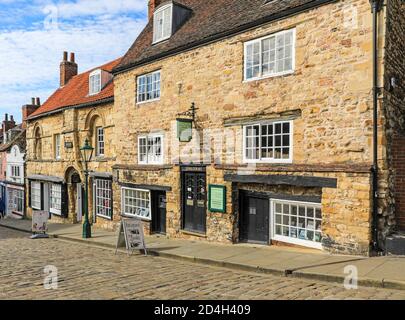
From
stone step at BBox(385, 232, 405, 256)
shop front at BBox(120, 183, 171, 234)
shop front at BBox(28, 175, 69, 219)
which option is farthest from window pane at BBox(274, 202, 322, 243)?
shop front at BBox(28, 175, 69, 219)

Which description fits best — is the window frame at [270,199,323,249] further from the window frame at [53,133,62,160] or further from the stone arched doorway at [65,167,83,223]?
the window frame at [53,133,62,160]

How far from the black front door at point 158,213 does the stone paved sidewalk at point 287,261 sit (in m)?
1.74

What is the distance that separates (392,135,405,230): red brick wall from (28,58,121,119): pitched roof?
13173mm

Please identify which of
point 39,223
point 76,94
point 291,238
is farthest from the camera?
point 76,94

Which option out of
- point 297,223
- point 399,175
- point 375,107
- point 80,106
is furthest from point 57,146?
point 399,175

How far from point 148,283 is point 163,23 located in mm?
11780

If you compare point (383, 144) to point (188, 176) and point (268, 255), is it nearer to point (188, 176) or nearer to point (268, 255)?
point (268, 255)

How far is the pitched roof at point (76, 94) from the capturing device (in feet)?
64.5

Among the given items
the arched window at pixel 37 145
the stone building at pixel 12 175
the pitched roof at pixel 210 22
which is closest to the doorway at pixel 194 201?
the pitched roof at pixel 210 22

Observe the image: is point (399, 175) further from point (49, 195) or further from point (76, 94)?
point (49, 195)

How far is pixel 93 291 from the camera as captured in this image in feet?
23.1

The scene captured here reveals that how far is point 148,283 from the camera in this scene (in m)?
7.68

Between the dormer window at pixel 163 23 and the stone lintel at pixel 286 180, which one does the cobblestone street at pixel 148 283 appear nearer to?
the stone lintel at pixel 286 180
